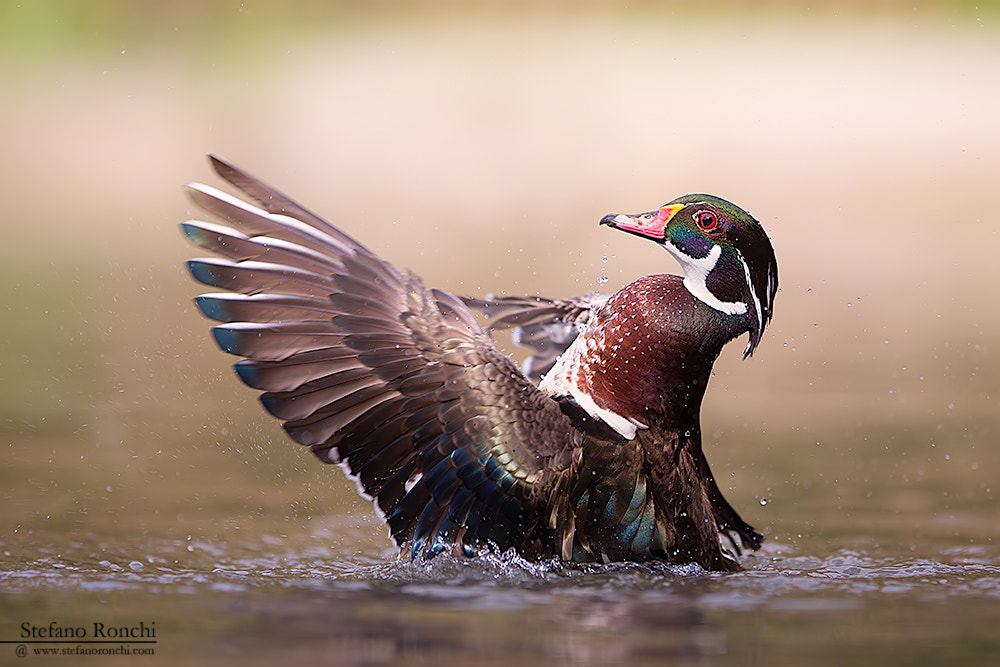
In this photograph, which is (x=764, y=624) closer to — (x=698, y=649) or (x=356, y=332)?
(x=698, y=649)

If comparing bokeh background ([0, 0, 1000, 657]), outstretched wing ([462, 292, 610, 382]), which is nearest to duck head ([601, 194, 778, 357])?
outstretched wing ([462, 292, 610, 382])

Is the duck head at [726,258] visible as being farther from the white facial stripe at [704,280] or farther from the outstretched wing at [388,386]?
the outstretched wing at [388,386]

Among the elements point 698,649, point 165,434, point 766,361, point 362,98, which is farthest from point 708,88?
point 698,649

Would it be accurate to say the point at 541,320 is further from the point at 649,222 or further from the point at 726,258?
the point at 726,258

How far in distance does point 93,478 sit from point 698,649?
323 centimetres

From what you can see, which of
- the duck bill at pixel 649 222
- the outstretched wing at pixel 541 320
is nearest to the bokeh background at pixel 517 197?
the outstretched wing at pixel 541 320

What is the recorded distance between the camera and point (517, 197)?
14.9 meters

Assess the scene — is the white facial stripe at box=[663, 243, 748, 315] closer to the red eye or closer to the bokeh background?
the red eye

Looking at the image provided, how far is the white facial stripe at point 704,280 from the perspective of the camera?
5168 mm

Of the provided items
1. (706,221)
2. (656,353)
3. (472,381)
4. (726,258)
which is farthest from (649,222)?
(472,381)

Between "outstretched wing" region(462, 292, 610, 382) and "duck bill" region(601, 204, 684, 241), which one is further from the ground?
"duck bill" region(601, 204, 684, 241)

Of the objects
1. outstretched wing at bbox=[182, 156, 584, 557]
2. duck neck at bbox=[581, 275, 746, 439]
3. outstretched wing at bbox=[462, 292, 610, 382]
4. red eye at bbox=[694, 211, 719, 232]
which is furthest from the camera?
outstretched wing at bbox=[462, 292, 610, 382]

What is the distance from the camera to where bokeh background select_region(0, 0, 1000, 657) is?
701cm

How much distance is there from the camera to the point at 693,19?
16.7 m
